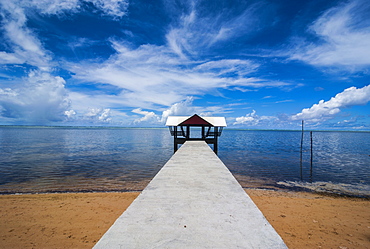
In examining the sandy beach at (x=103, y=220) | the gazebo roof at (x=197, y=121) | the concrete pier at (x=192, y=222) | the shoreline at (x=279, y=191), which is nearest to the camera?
the concrete pier at (x=192, y=222)

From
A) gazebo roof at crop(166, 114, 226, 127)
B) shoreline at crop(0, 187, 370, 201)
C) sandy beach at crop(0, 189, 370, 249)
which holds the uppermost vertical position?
gazebo roof at crop(166, 114, 226, 127)

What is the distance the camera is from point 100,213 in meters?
8.67

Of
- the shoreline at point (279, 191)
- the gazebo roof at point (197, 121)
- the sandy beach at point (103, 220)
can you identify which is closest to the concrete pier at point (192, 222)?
the sandy beach at point (103, 220)

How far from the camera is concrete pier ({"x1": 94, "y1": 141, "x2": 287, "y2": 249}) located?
2613 millimetres

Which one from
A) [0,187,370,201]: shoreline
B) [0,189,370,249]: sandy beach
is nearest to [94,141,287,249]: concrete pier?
[0,189,370,249]: sandy beach

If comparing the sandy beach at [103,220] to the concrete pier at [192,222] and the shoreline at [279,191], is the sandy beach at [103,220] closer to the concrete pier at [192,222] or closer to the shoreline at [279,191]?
the shoreline at [279,191]

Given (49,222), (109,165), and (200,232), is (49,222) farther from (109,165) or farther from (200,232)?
(109,165)

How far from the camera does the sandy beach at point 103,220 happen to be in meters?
6.49

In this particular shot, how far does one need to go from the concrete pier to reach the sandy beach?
3781 millimetres

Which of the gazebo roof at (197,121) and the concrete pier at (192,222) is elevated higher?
the gazebo roof at (197,121)

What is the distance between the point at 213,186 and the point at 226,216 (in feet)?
5.92

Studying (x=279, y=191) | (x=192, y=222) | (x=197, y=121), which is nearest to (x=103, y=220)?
(x=192, y=222)

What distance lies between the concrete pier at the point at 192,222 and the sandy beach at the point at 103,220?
3781mm

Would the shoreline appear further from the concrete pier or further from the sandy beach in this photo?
the concrete pier
